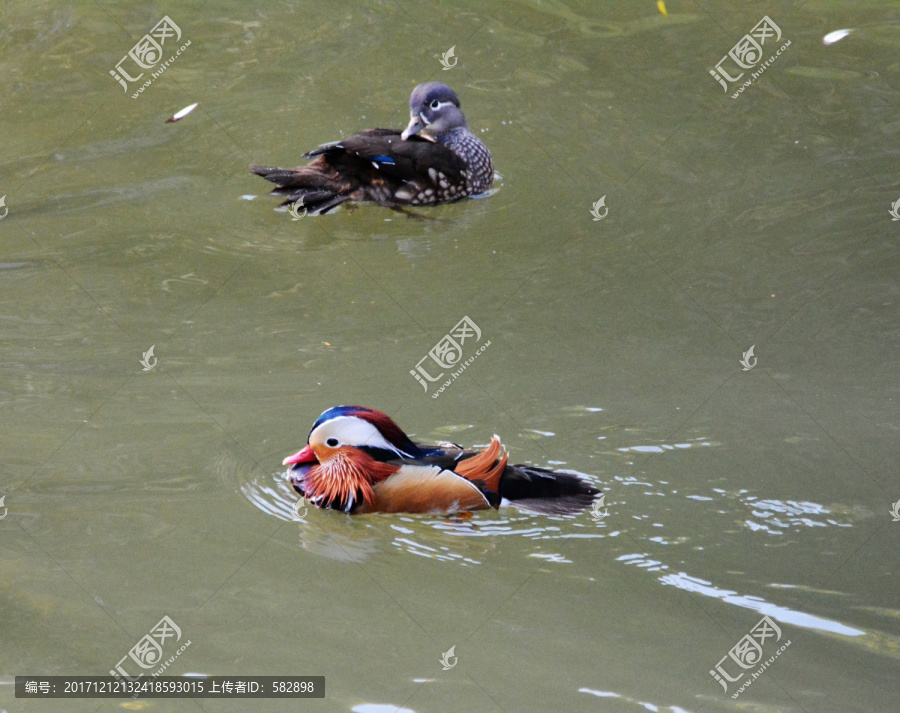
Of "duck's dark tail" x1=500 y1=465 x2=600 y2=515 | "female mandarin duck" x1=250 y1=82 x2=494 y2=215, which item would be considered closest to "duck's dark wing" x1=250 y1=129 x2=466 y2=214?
"female mandarin duck" x1=250 y1=82 x2=494 y2=215

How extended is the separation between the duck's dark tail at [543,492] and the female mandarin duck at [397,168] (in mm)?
3396

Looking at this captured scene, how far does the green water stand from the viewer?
3992 mm

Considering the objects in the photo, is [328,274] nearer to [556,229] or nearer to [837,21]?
[556,229]

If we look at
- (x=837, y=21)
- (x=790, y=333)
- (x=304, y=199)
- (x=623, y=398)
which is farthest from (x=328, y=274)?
(x=837, y=21)

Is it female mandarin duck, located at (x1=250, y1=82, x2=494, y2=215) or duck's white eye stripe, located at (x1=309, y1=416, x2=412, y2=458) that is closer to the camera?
duck's white eye stripe, located at (x1=309, y1=416, x2=412, y2=458)

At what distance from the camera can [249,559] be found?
4398 millimetres

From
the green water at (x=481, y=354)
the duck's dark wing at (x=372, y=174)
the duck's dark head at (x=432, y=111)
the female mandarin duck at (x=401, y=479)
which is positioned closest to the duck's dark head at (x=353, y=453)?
Result: the female mandarin duck at (x=401, y=479)

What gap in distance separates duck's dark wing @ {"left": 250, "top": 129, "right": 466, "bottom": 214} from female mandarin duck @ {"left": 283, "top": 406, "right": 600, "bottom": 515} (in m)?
3.13

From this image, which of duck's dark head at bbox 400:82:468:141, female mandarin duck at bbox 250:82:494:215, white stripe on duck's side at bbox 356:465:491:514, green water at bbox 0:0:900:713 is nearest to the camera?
green water at bbox 0:0:900:713

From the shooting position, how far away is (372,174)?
24.8 ft

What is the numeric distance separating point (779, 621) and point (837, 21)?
7.06 meters

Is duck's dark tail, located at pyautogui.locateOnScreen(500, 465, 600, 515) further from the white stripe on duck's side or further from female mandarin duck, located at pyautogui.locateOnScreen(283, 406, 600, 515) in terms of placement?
the white stripe on duck's side

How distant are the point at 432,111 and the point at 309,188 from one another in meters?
1.03

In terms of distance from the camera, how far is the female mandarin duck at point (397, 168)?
24.6ft
